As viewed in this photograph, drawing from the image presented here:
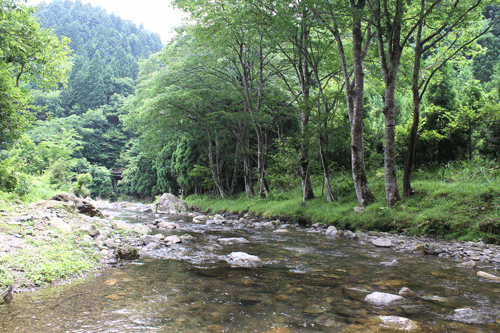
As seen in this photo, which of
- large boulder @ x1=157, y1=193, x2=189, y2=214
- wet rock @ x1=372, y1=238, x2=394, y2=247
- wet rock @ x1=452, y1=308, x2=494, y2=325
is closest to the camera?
wet rock @ x1=452, y1=308, x2=494, y2=325

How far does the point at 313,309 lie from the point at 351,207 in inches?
324

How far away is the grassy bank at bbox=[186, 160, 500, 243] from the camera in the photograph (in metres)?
6.80

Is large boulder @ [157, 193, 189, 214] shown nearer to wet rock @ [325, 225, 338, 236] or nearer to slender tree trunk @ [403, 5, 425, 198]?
wet rock @ [325, 225, 338, 236]

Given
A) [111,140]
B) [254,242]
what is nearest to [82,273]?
[254,242]

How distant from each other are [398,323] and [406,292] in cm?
103

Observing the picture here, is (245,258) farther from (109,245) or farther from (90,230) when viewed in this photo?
(90,230)

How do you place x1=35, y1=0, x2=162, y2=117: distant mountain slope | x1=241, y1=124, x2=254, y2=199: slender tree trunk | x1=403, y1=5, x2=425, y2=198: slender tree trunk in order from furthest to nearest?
x1=35, y1=0, x2=162, y2=117: distant mountain slope → x1=241, y1=124, x2=254, y2=199: slender tree trunk → x1=403, y1=5, x2=425, y2=198: slender tree trunk

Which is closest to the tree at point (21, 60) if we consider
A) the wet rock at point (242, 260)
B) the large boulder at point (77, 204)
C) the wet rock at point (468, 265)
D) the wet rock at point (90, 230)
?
the large boulder at point (77, 204)

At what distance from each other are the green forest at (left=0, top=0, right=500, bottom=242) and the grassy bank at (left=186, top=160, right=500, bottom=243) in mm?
40

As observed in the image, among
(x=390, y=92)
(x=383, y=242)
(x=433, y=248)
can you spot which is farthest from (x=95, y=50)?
(x=433, y=248)

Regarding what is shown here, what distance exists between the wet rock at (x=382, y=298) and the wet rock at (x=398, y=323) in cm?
44

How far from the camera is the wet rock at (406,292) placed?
362cm

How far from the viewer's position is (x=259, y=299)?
3.55 meters

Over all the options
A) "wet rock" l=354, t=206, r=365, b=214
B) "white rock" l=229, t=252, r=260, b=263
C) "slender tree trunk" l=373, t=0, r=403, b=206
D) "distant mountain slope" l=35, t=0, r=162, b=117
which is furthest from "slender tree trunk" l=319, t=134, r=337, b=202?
"distant mountain slope" l=35, t=0, r=162, b=117
